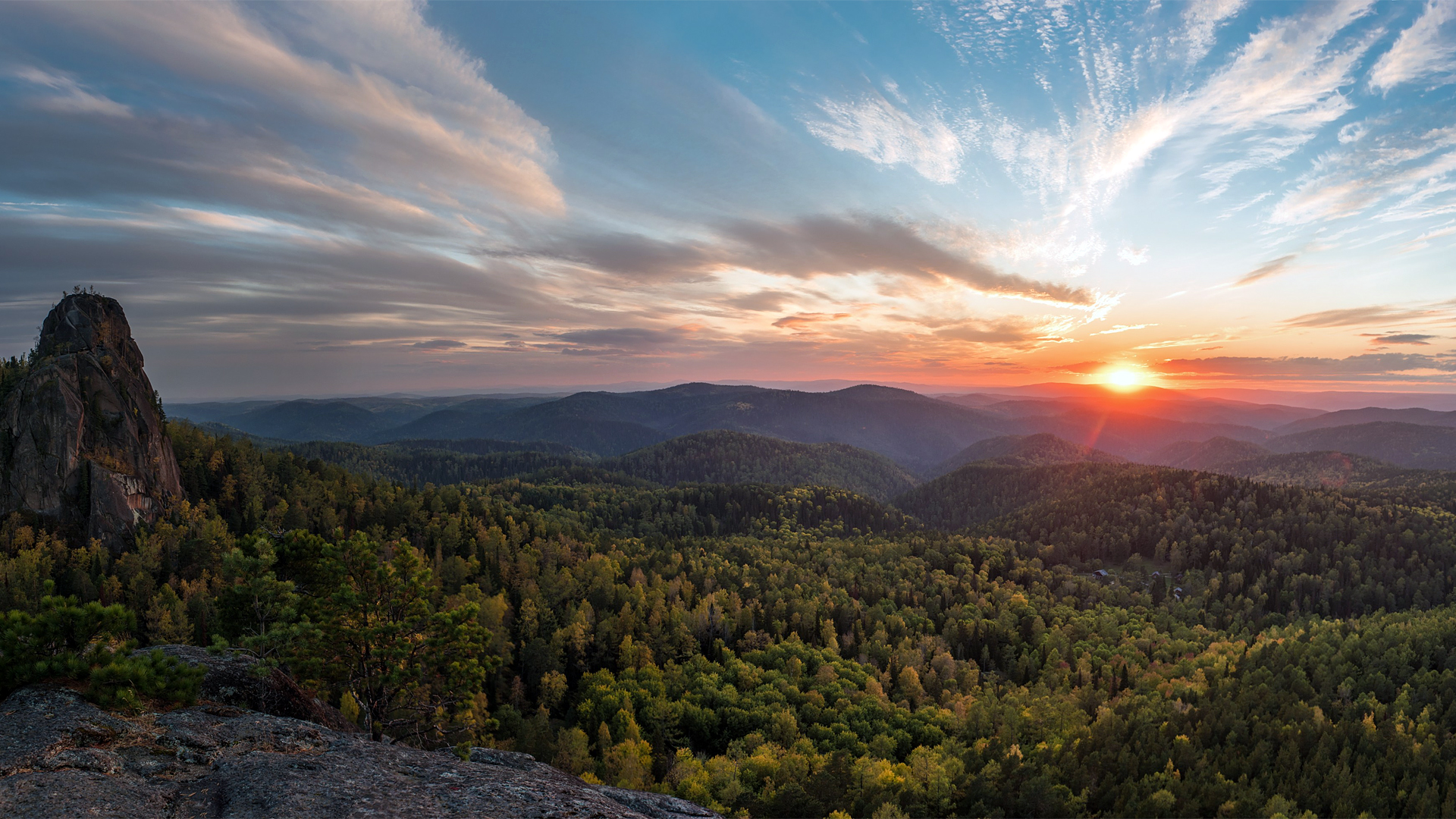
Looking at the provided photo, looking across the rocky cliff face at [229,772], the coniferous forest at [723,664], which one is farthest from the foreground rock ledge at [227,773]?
the coniferous forest at [723,664]

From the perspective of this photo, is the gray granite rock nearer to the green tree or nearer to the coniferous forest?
the coniferous forest

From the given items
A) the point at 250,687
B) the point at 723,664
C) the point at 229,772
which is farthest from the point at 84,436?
the point at 229,772

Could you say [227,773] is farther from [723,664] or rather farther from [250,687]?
[723,664]

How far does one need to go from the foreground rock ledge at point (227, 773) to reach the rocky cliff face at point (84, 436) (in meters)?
128

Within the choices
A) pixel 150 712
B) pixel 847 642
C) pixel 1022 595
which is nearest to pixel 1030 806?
pixel 847 642

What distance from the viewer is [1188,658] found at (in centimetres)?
14075

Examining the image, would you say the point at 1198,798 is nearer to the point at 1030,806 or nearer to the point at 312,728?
the point at 1030,806

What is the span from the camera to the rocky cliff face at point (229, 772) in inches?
651

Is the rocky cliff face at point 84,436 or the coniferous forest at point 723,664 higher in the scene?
the rocky cliff face at point 84,436

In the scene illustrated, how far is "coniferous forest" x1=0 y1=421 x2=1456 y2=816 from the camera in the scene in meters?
33.7

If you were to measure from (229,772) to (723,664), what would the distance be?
11019 cm

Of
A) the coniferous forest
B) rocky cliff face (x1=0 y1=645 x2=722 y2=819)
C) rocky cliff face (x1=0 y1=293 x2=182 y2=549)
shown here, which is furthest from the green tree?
rocky cliff face (x1=0 y1=293 x2=182 y2=549)

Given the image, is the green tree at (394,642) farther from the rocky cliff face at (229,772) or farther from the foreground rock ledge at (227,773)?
the foreground rock ledge at (227,773)

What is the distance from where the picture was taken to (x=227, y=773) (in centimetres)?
1944
